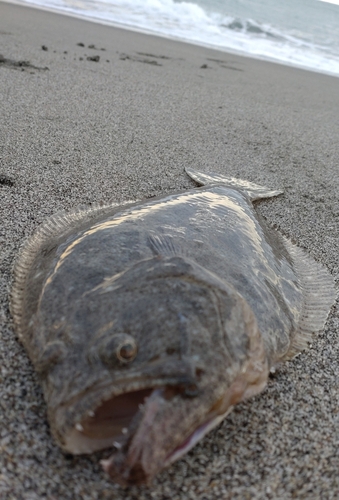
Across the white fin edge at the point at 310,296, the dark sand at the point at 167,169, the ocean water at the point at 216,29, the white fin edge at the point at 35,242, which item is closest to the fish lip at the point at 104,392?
the dark sand at the point at 167,169

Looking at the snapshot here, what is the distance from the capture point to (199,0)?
2075 cm

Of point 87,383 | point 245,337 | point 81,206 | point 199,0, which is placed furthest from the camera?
point 199,0

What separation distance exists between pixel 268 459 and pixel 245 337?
19.2 inches

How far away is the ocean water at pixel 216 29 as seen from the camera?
462 inches

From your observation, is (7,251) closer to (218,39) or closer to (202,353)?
(202,353)

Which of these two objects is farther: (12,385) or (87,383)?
(12,385)

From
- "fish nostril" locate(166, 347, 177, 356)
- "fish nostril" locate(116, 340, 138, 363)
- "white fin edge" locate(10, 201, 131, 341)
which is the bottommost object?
"white fin edge" locate(10, 201, 131, 341)

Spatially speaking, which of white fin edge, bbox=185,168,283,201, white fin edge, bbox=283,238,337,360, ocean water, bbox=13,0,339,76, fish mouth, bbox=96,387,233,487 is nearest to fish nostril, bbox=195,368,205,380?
fish mouth, bbox=96,387,233,487

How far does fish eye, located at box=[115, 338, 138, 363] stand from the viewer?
127cm

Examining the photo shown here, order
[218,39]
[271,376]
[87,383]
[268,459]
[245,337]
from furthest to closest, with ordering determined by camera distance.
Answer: [218,39] < [271,376] < [268,459] < [245,337] < [87,383]

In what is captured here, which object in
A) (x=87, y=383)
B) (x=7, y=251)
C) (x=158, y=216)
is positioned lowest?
(x=7, y=251)

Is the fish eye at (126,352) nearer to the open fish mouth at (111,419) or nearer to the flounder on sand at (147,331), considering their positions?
the flounder on sand at (147,331)

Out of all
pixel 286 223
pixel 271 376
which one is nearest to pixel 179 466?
pixel 271 376

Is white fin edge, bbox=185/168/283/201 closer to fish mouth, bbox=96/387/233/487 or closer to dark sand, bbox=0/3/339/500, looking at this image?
dark sand, bbox=0/3/339/500
